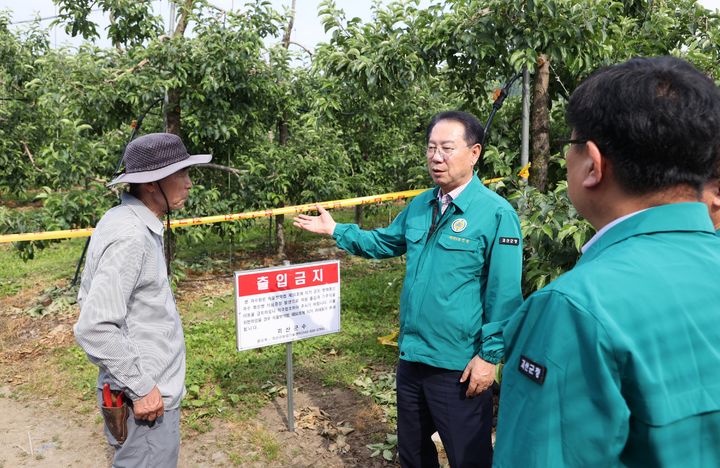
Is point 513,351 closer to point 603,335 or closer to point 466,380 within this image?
point 603,335

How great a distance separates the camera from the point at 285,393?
4.12m

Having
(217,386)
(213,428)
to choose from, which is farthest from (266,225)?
(213,428)

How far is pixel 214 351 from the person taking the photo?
4859 mm

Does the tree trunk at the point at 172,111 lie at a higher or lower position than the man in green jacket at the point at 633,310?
higher

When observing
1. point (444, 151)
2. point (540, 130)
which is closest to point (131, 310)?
point (444, 151)

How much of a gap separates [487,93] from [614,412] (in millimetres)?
4061

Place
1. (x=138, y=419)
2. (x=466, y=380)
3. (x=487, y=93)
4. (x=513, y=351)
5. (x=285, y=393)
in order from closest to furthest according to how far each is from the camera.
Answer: (x=513, y=351), (x=138, y=419), (x=466, y=380), (x=285, y=393), (x=487, y=93)

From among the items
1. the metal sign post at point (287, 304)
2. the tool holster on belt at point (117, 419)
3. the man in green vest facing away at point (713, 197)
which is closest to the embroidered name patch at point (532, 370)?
the man in green vest facing away at point (713, 197)

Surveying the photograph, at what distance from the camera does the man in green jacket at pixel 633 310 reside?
804 millimetres

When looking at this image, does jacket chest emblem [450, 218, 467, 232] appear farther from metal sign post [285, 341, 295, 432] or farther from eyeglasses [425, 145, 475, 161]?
metal sign post [285, 341, 295, 432]

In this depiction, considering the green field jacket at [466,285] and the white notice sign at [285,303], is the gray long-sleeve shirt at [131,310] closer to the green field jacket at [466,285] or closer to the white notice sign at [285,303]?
the green field jacket at [466,285]

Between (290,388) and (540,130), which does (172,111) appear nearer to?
(290,388)

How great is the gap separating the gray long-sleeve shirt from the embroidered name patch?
148 centimetres

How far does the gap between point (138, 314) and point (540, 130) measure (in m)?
3.09
